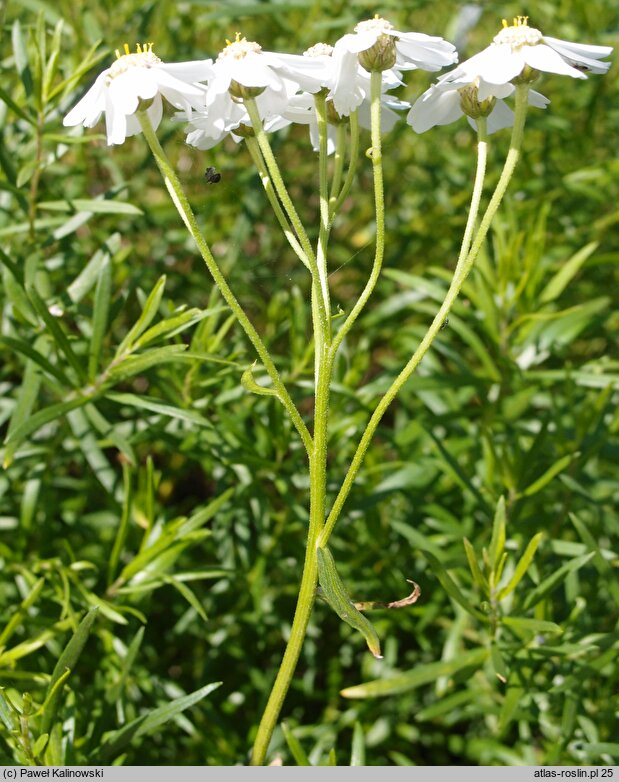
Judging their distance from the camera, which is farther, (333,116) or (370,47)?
(333,116)

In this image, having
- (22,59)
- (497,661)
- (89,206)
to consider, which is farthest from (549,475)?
(22,59)

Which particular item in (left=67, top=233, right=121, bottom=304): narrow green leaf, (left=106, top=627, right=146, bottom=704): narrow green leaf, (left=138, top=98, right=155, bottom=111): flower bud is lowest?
(left=106, top=627, right=146, bottom=704): narrow green leaf

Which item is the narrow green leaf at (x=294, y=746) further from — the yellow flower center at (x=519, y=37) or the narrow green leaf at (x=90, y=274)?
the yellow flower center at (x=519, y=37)

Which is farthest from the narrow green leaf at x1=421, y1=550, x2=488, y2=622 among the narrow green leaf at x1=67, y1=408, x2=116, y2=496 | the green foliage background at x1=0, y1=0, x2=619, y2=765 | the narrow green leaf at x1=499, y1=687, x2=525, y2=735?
the narrow green leaf at x1=67, y1=408, x2=116, y2=496

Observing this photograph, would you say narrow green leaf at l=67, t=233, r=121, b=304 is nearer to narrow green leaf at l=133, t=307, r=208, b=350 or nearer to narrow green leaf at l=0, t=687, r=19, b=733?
narrow green leaf at l=133, t=307, r=208, b=350

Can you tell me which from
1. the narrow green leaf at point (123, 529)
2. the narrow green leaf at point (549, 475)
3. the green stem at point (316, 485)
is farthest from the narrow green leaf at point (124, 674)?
the narrow green leaf at point (549, 475)

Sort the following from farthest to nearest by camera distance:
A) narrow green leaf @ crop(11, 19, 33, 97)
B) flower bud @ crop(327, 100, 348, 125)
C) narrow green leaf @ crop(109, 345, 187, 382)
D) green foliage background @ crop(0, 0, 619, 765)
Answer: narrow green leaf @ crop(11, 19, 33, 97) → green foliage background @ crop(0, 0, 619, 765) → narrow green leaf @ crop(109, 345, 187, 382) → flower bud @ crop(327, 100, 348, 125)

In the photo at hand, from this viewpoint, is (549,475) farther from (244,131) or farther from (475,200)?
(244,131)
